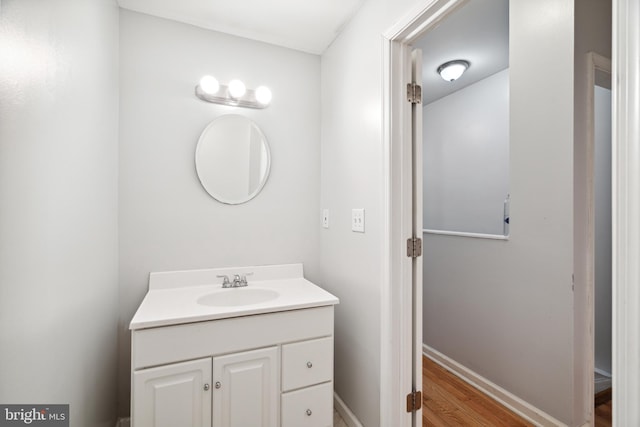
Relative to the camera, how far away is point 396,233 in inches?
55.2

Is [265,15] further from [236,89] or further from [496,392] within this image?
[496,392]

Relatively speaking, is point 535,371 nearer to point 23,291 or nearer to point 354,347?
point 354,347

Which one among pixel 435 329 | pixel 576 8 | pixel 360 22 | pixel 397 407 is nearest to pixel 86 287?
pixel 397 407

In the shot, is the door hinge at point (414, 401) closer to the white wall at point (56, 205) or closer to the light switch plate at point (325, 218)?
the light switch plate at point (325, 218)

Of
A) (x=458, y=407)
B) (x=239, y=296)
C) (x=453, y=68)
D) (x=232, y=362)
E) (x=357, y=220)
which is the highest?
(x=453, y=68)

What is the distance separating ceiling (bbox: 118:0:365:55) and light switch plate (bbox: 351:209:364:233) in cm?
109

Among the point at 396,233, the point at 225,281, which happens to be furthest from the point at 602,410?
the point at 225,281

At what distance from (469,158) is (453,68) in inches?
36.7

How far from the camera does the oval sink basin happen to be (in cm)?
170

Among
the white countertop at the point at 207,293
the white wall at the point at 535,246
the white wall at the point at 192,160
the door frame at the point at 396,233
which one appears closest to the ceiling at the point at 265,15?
the white wall at the point at 192,160

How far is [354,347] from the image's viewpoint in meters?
1.71

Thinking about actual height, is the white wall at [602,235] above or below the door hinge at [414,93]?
below

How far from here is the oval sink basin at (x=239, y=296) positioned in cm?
170

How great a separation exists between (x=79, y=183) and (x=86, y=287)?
394 millimetres
